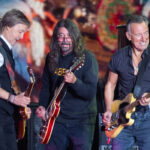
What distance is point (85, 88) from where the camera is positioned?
2.89 meters

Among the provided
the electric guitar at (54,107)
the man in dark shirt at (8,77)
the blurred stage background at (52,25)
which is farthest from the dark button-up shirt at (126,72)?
the blurred stage background at (52,25)

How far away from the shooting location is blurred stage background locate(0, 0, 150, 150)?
16.8ft

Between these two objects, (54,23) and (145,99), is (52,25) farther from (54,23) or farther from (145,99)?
(145,99)

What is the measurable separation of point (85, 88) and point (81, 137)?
0.47 m

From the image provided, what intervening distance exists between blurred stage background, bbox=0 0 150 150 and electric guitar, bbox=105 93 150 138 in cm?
215

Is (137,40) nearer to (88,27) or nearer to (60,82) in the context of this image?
(60,82)

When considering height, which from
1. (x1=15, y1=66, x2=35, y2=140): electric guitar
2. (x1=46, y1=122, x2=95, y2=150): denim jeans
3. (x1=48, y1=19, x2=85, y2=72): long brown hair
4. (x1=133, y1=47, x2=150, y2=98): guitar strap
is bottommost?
(x1=46, y1=122, x2=95, y2=150): denim jeans

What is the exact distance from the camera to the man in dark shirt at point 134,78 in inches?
109

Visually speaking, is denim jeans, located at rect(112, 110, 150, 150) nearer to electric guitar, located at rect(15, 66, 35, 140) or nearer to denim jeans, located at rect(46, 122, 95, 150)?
denim jeans, located at rect(46, 122, 95, 150)

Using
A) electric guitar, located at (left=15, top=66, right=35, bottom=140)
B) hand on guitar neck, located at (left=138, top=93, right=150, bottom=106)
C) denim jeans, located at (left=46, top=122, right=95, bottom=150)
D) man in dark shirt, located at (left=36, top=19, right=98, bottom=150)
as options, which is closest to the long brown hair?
man in dark shirt, located at (left=36, top=19, right=98, bottom=150)

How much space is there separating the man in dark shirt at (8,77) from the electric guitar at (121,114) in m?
0.76

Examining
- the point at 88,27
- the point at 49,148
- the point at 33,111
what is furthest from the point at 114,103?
the point at 88,27

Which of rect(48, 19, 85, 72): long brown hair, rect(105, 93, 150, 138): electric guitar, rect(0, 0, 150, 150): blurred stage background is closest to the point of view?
rect(105, 93, 150, 138): electric guitar

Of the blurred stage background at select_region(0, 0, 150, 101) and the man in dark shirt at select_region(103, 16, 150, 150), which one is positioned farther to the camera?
the blurred stage background at select_region(0, 0, 150, 101)
